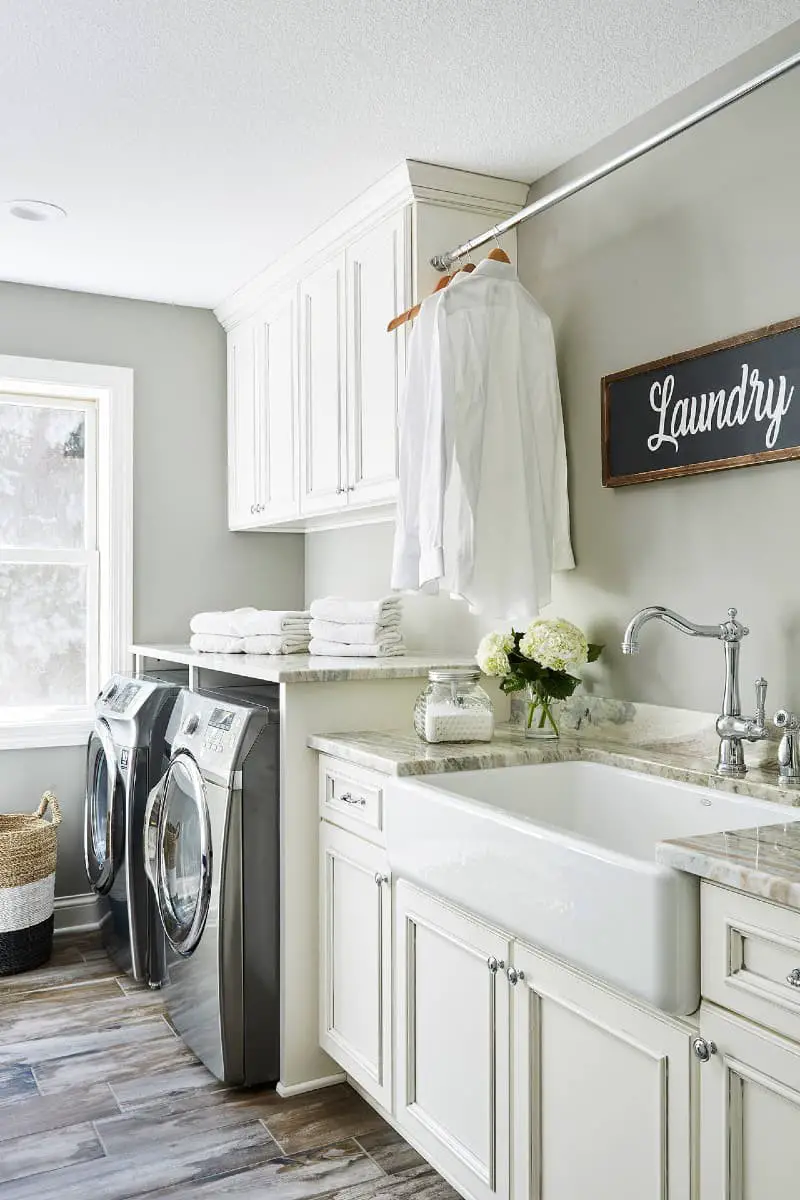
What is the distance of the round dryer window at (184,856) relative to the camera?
8.43 feet

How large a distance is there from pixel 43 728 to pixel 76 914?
719 mm

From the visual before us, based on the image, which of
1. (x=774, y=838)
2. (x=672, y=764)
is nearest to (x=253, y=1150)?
(x=672, y=764)

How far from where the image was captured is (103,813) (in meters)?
3.38

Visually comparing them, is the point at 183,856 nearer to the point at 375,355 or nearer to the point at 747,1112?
the point at 375,355

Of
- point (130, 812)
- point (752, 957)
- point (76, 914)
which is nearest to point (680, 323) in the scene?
point (752, 957)

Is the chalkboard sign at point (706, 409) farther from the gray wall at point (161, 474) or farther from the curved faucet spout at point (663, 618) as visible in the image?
the gray wall at point (161, 474)

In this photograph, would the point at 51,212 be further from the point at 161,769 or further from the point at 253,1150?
the point at 253,1150

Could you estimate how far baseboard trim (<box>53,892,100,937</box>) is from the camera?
12.3ft

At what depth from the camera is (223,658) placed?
3.09 m

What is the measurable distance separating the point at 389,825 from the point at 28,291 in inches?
105

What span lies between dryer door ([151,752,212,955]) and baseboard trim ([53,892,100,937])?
102 cm

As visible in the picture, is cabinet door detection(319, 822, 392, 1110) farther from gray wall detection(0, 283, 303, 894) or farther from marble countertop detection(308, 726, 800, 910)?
gray wall detection(0, 283, 303, 894)

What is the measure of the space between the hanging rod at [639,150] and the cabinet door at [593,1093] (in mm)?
1491

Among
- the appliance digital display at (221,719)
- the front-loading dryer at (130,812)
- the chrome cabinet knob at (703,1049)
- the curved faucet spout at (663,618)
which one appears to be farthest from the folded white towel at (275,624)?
the chrome cabinet knob at (703,1049)
